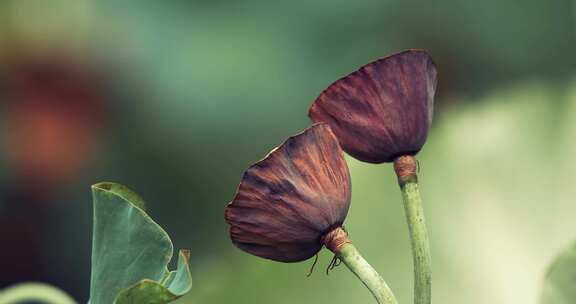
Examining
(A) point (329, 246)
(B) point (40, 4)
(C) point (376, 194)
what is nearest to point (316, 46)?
(B) point (40, 4)

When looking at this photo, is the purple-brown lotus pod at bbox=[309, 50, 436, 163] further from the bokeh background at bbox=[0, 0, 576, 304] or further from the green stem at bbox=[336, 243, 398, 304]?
the bokeh background at bbox=[0, 0, 576, 304]

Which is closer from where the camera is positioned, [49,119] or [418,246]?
[418,246]

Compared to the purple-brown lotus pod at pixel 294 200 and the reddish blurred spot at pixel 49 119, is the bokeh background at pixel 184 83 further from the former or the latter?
the purple-brown lotus pod at pixel 294 200

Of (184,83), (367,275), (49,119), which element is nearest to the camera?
(367,275)

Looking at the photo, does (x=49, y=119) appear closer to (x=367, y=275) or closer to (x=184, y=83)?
(x=184, y=83)

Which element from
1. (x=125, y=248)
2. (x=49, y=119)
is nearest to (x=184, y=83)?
(x=49, y=119)

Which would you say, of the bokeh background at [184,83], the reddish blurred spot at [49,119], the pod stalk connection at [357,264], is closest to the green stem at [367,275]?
the pod stalk connection at [357,264]

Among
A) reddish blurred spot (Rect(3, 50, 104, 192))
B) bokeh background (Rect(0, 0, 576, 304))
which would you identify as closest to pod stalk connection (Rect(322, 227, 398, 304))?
bokeh background (Rect(0, 0, 576, 304))
